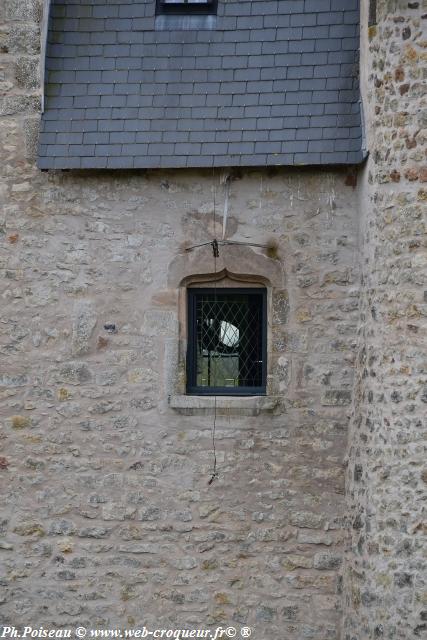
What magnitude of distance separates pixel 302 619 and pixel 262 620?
1.01 feet

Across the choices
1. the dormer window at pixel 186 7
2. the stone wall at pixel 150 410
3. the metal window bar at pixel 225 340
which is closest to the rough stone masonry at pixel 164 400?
the stone wall at pixel 150 410

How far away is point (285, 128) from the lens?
906 cm

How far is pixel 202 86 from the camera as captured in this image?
9.32m

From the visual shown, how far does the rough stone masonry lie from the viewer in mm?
8875

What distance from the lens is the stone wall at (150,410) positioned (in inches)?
350

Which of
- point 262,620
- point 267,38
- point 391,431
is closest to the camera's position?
point 391,431

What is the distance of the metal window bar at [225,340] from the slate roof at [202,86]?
1117 millimetres

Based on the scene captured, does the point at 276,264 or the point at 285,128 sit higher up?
the point at 285,128

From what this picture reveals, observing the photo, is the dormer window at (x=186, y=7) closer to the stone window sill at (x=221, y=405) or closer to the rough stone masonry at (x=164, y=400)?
the rough stone masonry at (x=164, y=400)

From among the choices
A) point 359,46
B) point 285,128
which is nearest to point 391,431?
point 285,128

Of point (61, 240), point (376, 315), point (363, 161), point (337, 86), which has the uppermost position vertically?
point (337, 86)

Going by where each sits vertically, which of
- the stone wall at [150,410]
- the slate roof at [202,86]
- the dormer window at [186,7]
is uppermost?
the dormer window at [186,7]

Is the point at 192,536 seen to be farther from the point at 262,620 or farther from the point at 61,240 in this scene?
the point at 61,240

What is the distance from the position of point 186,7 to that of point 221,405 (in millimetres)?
3341
